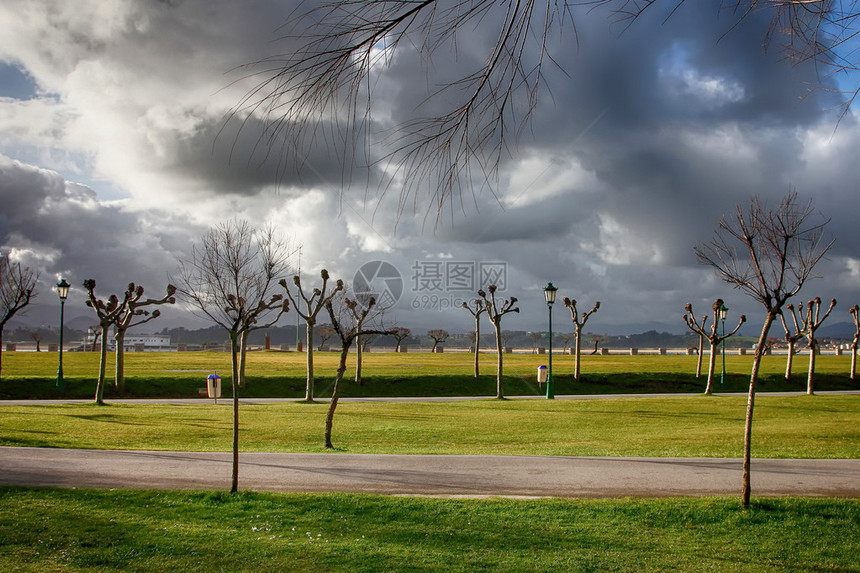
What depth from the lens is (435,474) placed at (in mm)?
10977

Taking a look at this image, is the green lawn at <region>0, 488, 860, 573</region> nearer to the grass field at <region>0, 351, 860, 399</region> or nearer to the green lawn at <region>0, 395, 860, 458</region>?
the green lawn at <region>0, 395, 860, 458</region>

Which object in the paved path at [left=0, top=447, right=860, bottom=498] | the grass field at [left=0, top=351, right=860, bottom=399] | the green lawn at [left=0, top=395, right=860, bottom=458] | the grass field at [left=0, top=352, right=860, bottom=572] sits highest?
the grass field at [left=0, top=352, right=860, bottom=572]

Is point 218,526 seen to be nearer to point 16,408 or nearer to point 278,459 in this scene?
point 278,459

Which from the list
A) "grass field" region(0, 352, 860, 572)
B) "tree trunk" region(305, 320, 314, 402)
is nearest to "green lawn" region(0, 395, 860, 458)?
"grass field" region(0, 352, 860, 572)

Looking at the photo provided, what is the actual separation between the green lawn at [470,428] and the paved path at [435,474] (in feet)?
5.80

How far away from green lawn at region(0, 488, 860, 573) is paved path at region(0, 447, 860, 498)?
85cm

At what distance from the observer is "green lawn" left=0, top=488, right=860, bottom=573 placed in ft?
21.3

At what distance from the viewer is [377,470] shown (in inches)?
445

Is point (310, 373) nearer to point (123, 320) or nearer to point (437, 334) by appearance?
point (123, 320)

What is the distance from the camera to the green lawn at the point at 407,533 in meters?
6.50

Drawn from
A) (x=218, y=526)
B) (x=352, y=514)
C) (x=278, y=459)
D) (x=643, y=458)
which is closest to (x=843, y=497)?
(x=643, y=458)

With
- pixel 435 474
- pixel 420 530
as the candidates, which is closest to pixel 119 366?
pixel 435 474

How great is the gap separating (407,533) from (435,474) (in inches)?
141


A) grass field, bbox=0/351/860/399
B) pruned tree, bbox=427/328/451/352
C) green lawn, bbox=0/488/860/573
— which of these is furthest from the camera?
pruned tree, bbox=427/328/451/352
